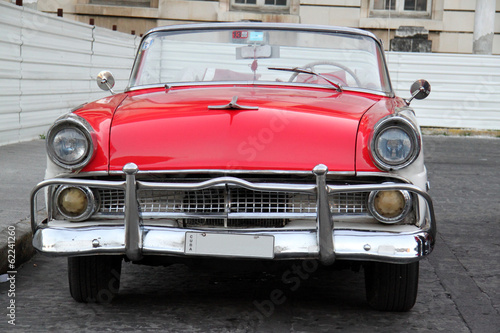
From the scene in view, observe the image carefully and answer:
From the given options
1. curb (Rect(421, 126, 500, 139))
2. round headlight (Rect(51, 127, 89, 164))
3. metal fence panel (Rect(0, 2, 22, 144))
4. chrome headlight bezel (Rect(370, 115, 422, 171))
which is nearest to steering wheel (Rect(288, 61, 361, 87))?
chrome headlight bezel (Rect(370, 115, 422, 171))

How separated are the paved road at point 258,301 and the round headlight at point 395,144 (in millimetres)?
735

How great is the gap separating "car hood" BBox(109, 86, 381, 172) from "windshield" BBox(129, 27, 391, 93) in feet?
3.28

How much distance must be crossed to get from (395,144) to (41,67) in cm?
974

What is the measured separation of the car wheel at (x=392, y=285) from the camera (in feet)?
14.1

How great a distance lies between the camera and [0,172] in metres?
8.75

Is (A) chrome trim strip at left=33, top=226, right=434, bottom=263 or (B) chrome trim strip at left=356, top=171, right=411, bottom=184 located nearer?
(A) chrome trim strip at left=33, top=226, right=434, bottom=263

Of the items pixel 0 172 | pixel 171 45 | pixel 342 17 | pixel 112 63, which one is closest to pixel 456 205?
pixel 171 45

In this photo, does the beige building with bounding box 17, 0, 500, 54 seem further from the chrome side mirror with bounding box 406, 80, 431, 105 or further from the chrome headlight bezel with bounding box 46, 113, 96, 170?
the chrome headlight bezel with bounding box 46, 113, 96, 170

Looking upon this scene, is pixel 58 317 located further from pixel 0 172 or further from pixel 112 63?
pixel 112 63

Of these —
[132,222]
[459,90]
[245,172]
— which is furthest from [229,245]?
[459,90]

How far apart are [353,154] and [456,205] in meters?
4.66

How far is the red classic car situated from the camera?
3922mm

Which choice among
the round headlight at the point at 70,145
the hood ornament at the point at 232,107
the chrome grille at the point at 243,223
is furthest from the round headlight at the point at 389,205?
the round headlight at the point at 70,145

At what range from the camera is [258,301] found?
15.2ft
